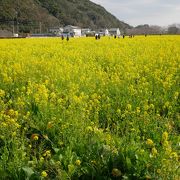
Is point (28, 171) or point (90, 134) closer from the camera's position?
point (28, 171)

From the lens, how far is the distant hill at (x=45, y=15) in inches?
3410

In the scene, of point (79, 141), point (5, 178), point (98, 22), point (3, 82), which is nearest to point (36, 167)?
point (5, 178)

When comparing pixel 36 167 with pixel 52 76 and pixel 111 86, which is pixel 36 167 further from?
pixel 52 76

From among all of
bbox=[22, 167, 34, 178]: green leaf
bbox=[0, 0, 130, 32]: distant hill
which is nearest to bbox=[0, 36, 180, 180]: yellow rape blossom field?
bbox=[22, 167, 34, 178]: green leaf

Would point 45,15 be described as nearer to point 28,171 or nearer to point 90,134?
point 90,134

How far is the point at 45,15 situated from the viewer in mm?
99375

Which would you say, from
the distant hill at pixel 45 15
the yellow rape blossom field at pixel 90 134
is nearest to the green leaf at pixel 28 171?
the yellow rape blossom field at pixel 90 134

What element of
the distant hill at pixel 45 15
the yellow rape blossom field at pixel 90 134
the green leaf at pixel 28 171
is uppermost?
the distant hill at pixel 45 15

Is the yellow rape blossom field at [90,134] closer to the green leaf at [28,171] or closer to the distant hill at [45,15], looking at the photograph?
the green leaf at [28,171]

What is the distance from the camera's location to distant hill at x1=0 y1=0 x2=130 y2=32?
86625 mm

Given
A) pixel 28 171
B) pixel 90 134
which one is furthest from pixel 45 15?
pixel 28 171

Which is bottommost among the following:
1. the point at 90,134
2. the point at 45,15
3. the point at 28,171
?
the point at 28,171

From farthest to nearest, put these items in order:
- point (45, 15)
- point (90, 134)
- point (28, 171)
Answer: point (45, 15)
point (90, 134)
point (28, 171)

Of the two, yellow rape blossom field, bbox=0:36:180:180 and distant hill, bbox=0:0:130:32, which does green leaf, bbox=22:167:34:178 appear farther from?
distant hill, bbox=0:0:130:32
